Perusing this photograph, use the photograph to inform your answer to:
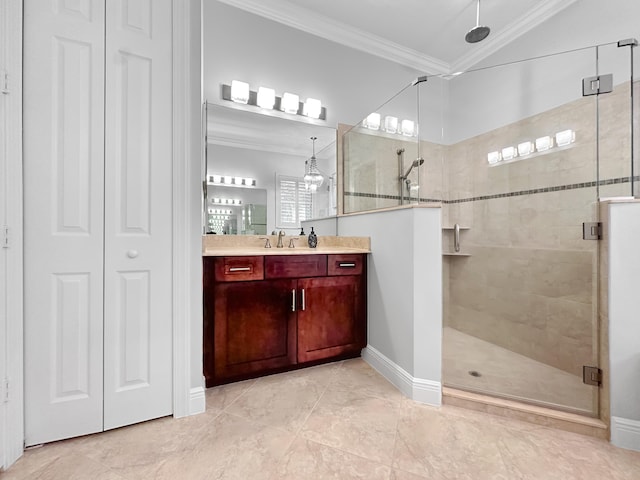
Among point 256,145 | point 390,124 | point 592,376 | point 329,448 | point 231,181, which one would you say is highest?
point 390,124

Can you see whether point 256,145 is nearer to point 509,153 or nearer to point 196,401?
point 196,401

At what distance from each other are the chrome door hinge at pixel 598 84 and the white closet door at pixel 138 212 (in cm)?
241

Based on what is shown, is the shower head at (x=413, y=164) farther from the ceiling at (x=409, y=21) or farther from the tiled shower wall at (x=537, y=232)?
the ceiling at (x=409, y=21)

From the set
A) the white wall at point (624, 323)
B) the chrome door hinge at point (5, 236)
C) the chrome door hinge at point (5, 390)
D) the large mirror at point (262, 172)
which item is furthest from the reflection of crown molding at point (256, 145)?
the white wall at point (624, 323)

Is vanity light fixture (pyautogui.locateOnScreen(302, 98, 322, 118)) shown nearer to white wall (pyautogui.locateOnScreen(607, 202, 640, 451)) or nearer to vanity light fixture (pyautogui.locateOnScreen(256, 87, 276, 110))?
vanity light fixture (pyautogui.locateOnScreen(256, 87, 276, 110))

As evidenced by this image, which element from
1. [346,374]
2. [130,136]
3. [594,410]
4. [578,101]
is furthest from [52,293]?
[578,101]

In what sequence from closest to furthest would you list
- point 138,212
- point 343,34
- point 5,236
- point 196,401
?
point 5,236, point 138,212, point 196,401, point 343,34

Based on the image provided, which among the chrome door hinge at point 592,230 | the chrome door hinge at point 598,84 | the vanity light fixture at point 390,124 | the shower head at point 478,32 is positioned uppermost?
the shower head at point 478,32

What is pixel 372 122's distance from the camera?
2.61 m

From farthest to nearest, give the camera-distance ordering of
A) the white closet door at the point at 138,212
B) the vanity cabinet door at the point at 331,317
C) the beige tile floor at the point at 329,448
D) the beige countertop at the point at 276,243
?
the beige countertop at the point at 276,243, the vanity cabinet door at the point at 331,317, the white closet door at the point at 138,212, the beige tile floor at the point at 329,448

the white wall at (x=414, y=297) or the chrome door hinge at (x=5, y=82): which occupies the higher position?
the chrome door hinge at (x=5, y=82)

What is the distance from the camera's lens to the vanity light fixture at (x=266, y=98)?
2.36 metres

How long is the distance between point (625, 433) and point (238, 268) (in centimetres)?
211

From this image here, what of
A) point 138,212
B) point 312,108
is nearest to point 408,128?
point 312,108
